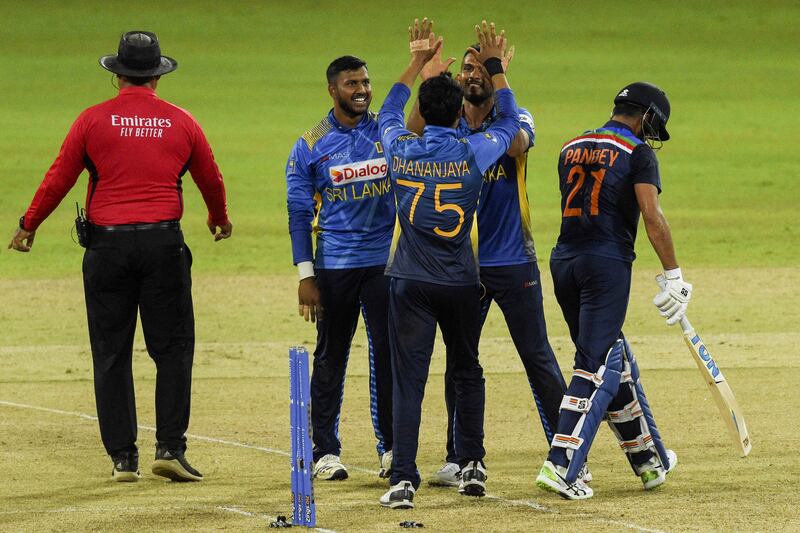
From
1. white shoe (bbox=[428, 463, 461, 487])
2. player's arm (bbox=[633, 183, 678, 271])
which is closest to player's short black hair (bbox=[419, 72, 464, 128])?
player's arm (bbox=[633, 183, 678, 271])

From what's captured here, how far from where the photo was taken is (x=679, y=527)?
6609 millimetres

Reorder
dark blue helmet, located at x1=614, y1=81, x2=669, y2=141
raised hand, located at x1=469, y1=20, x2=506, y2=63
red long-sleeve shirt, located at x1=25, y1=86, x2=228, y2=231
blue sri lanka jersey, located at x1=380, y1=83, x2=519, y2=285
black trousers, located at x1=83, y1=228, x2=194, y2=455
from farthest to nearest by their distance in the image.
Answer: black trousers, located at x1=83, y1=228, x2=194, y2=455 < red long-sleeve shirt, located at x1=25, y1=86, x2=228, y2=231 < raised hand, located at x1=469, y1=20, x2=506, y2=63 < dark blue helmet, located at x1=614, y1=81, x2=669, y2=141 < blue sri lanka jersey, located at x1=380, y1=83, x2=519, y2=285

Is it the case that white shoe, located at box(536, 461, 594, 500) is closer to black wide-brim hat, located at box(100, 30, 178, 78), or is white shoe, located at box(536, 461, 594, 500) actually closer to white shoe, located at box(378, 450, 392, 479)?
white shoe, located at box(378, 450, 392, 479)

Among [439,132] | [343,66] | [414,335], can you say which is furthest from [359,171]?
[414,335]

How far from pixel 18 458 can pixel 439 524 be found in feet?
9.81

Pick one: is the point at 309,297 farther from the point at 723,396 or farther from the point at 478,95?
the point at 723,396

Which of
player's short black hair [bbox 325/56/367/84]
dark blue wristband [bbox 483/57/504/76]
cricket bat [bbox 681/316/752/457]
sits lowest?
cricket bat [bbox 681/316/752/457]

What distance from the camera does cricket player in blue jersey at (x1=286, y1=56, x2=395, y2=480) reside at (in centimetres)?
783

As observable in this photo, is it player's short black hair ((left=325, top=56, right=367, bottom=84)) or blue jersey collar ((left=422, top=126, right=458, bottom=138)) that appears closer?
blue jersey collar ((left=422, top=126, right=458, bottom=138))

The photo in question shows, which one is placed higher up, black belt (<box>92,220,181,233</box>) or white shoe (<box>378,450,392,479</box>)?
black belt (<box>92,220,181,233</box>)

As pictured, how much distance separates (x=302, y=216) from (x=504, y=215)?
3.48 feet

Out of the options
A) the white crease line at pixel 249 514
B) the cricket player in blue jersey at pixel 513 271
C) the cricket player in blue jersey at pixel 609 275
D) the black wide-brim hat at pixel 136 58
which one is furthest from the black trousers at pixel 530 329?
the black wide-brim hat at pixel 136 58

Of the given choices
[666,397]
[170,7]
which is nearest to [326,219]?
[666,397]

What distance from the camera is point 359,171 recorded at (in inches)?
307
